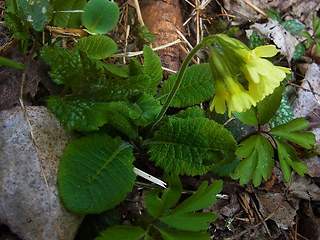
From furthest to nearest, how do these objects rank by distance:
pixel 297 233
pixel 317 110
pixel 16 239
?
pixel 317 110, pixel 297 233, pixel 16 239

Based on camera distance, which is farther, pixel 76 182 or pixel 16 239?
pixel 76 182

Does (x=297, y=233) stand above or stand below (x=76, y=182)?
below

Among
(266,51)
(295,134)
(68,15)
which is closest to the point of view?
(266,51)

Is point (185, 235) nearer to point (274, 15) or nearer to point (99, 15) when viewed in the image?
point (99, 15)

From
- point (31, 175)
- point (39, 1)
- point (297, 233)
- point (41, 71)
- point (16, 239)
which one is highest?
point (39, 1)

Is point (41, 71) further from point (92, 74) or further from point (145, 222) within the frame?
point (145, 222)

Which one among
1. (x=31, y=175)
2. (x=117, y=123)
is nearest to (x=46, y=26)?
(x=117, y=123)

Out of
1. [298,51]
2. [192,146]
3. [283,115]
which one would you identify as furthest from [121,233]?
[298,51]
